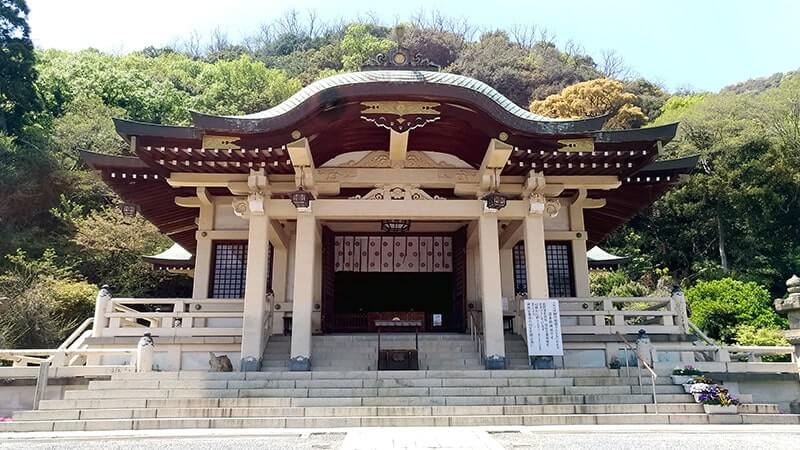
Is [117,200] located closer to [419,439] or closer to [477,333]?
[477,333]

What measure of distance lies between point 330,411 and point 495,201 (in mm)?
5078

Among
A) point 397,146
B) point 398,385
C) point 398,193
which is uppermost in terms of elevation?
point 397,146

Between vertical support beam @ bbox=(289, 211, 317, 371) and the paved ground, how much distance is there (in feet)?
10.3

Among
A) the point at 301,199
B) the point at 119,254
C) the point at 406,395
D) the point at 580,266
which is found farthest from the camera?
the point at 119,254

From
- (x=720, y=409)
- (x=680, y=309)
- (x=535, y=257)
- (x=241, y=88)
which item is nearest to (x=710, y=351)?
(x=680, y=309)

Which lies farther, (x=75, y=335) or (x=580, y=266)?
(x=580, y=266)

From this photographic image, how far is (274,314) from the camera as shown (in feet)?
40.7

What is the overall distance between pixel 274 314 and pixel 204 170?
3594mm

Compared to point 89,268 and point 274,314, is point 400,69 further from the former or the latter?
point 89,268

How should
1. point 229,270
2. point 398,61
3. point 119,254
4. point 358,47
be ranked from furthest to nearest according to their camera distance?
point 358,47 → point 119,254 → point 229,270 → point 398,61

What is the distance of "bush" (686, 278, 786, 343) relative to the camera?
63.2ft

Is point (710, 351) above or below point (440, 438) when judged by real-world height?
above

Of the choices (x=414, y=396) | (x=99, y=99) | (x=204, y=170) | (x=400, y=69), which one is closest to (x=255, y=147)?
(x=204, y=170)

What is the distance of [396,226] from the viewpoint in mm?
13773
